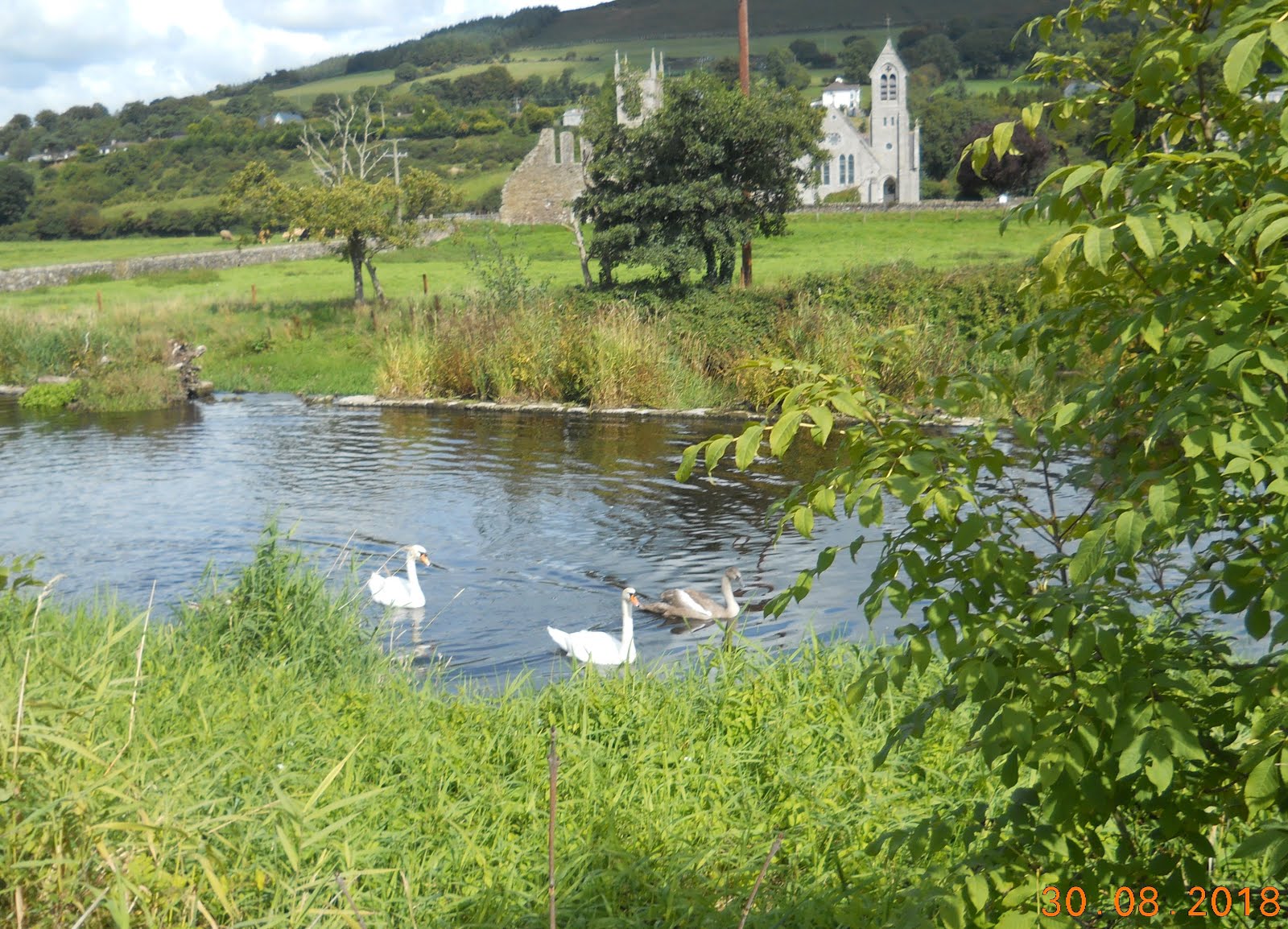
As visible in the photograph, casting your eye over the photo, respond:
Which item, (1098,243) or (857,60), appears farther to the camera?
(857,60)

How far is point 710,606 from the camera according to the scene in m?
9.73

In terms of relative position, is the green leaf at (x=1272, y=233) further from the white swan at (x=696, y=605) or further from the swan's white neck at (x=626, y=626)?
the white swan at (x=696, y=605)

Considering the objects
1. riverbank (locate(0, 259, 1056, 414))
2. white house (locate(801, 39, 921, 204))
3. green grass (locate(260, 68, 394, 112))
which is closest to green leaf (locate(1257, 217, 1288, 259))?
riverbank (locate(0, 259, 1056, 414))

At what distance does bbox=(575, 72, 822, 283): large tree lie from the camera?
25188 millimetres

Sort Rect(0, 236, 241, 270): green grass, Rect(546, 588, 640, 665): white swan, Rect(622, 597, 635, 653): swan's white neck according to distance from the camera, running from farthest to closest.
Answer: Rect(0, 236, 241, 270): green grass
Rect(622, 597, 635, 653): swan's white neck
Rect(546, 588, 640, 665): white swan

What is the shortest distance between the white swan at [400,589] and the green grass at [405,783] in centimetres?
219

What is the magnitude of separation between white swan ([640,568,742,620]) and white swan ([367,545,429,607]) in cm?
186

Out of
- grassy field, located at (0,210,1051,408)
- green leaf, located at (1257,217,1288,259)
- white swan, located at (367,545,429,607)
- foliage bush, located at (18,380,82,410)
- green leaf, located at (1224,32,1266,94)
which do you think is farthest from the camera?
foliage bush, located at (18,380,82,410)

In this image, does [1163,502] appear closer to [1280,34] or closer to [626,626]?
[1280,34]

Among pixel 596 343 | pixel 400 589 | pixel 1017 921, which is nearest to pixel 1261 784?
pixel 1017 921

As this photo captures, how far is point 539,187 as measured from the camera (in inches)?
2598

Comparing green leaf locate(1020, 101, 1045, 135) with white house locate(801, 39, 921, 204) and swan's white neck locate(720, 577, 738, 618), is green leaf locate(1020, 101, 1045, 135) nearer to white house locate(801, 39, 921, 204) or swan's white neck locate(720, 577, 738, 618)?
swan's white neck locate(720, 577, 738, 618)

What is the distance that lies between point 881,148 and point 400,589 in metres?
98.5

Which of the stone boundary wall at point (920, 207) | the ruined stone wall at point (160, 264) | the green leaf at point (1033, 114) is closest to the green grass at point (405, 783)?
the green leaf at point (1033, 114)
